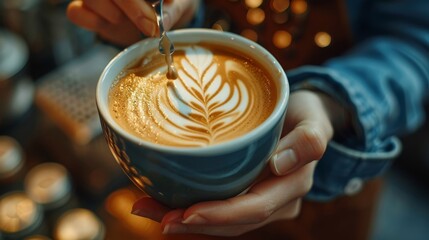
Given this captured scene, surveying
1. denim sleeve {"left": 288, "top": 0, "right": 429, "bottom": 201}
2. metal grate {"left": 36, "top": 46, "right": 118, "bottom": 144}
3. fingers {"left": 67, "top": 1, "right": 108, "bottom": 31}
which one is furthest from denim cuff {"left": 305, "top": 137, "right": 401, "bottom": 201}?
metal grate {"left": 36, "top": 46, "right": 118, "bottom": 144}

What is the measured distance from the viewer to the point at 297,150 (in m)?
0.51

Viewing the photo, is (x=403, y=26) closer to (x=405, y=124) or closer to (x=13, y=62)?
(x=405, y=124)

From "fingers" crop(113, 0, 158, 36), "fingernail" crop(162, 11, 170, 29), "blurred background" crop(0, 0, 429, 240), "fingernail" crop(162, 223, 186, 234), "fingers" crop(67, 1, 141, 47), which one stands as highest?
"fingers" crop(113, 0, 158, 36)

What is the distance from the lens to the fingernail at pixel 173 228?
0.49 m

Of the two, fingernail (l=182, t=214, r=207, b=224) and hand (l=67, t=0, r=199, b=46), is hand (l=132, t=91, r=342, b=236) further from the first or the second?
hand (l=67, t=0, r=199, b=46)

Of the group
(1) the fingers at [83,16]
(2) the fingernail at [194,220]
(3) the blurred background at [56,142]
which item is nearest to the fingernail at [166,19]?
(1) the fingers at [83,16]

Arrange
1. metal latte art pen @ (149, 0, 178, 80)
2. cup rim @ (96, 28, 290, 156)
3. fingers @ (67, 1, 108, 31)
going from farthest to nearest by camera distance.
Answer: fingers @ (67, 1, 108, 31), metal latte art pen @ (149, 0, 178, 80), cup rim @ (96, 28, 290, 156)

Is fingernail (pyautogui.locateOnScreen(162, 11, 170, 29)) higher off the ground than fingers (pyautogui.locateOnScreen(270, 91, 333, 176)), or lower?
higher

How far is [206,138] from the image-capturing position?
0.46 metres

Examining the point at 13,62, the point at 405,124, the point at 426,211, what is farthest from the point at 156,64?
the point at 426,211

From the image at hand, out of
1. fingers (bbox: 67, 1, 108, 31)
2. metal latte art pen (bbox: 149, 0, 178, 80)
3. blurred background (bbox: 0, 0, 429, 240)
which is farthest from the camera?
blurred background (bbox: 0, 0, 429, 240)

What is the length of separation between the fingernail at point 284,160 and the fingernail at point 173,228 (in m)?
0.11

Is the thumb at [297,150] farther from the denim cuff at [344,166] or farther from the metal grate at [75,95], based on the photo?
the metal grate at [75,95]

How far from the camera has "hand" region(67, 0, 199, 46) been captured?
551 mm
